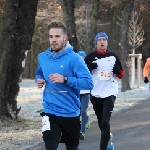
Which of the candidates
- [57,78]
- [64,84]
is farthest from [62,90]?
[57,78]

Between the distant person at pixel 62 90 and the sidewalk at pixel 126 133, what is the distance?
380 cm

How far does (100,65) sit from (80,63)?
9.58 ft

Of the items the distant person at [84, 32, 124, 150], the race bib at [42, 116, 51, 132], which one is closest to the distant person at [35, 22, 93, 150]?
the race bib at [42, 116, 51, 132]

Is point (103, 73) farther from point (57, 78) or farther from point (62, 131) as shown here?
point (57, 78)

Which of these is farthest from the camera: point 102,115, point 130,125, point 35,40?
point 35,40

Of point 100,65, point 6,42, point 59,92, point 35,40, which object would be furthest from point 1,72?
point 35,40

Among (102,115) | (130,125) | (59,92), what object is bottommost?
(130,125)

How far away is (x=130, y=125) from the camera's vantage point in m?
13.9

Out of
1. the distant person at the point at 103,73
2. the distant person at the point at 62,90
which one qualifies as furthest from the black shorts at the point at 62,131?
the distant person at the point at 103,73

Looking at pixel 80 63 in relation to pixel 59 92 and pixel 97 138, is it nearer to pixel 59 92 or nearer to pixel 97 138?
pixel 59 92

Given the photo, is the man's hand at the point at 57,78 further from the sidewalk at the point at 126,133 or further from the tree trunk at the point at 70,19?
the tree trunk at the point at 70,19

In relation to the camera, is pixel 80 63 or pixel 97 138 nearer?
pixel 80 63

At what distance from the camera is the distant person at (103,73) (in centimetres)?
912

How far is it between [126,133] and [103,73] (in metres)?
3.42
